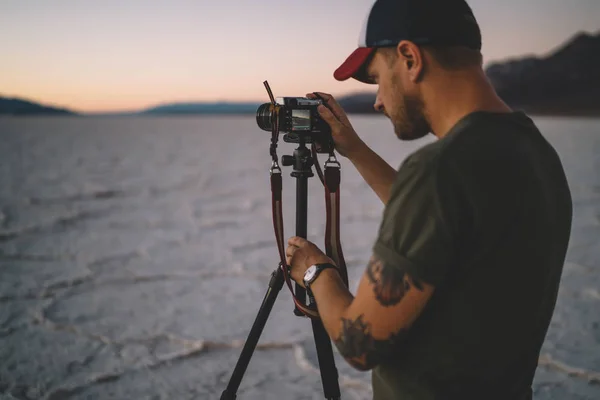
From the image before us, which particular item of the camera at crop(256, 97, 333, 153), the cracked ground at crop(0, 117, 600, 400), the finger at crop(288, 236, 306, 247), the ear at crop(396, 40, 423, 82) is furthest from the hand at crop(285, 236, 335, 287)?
the cracked ground at crop(0, 117, 600, 400)

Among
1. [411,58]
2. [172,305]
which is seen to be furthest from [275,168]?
[172,305]

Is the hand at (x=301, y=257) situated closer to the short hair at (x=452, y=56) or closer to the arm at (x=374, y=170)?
the arm at (x=374, y=170)

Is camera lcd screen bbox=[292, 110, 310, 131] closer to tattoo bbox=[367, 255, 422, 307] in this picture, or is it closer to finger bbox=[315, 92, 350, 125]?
finger bbox=[315, 92, 350, 125]

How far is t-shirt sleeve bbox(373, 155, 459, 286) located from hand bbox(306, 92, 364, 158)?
0.56 meters

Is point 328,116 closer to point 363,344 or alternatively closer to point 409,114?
point 409,114

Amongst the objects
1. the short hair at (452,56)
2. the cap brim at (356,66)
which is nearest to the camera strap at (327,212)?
the cap brim at (356,66)

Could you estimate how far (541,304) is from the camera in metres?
1.04

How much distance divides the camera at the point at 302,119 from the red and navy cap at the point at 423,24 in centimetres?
45

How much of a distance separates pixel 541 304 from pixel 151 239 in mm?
5442

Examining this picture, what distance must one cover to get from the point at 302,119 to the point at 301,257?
43 centimetres

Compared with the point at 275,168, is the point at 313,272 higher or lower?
lower

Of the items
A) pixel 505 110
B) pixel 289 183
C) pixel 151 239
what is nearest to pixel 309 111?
pixel 505 110

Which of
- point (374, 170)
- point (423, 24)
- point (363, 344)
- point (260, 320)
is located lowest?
point (260, 320)

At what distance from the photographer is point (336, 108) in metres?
1.51
